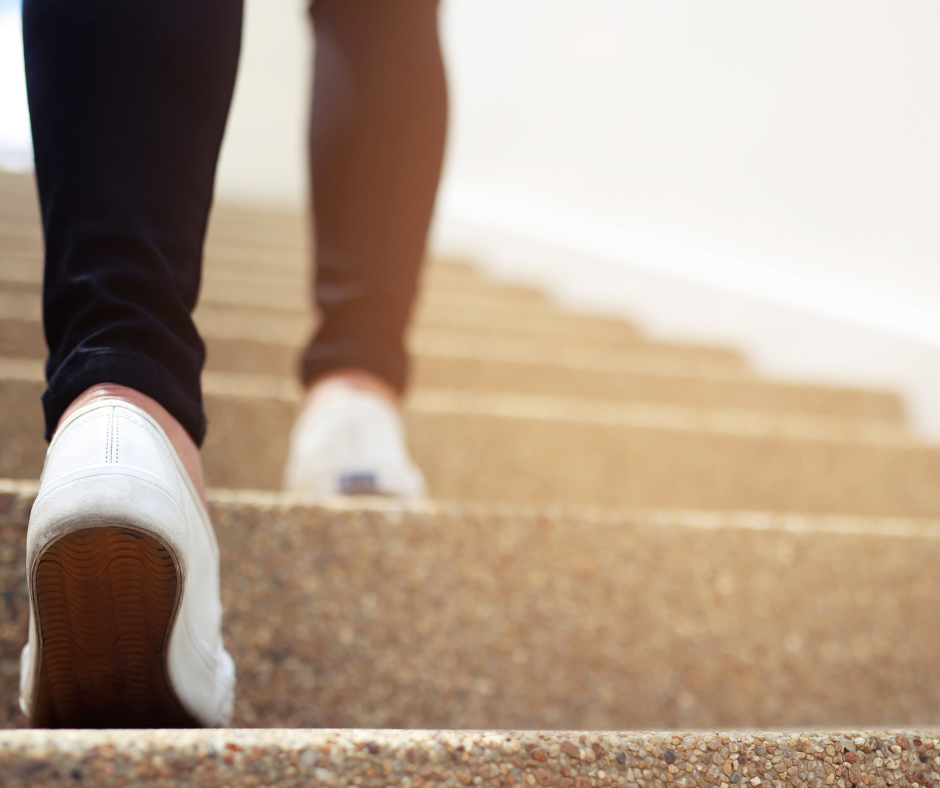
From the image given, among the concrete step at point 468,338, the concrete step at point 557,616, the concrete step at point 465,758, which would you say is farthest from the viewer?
the concrete step at point 468,338

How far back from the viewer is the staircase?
0.39 meters

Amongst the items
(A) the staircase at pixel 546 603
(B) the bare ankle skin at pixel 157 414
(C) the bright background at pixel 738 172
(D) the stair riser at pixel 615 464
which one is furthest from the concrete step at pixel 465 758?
(D) the stair riser at pixel 615 464

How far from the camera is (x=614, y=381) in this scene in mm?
1439

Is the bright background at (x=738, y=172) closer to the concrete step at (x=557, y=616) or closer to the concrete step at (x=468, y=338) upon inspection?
the concrete step at (x=468, y=338)

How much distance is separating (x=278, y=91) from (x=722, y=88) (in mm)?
4706

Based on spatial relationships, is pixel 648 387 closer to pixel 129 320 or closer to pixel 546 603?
pixel 546 603

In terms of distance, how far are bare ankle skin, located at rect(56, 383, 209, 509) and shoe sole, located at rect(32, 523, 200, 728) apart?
0.24ft

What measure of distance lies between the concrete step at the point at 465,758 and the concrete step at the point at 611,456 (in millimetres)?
585

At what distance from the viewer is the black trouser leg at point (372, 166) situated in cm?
77

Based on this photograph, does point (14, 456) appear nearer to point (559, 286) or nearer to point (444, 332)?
point (444, 332)

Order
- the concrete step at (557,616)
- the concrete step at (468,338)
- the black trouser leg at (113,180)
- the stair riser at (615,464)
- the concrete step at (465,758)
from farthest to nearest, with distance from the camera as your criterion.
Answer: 1. the concrete step at (468,338)
2. the stair riser at (615,464)
3. the concrete step at (557,616)
4. the black trouser leg at (113,180)
5. the concrete step at (465,758)

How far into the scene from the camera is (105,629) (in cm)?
40

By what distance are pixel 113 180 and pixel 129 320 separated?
0.26 ft

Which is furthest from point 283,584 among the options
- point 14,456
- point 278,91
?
point 278,91
